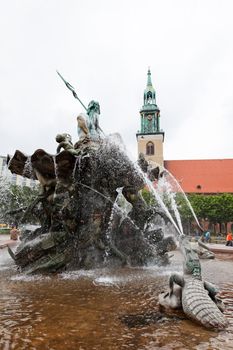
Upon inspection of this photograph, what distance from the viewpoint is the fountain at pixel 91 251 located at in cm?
381

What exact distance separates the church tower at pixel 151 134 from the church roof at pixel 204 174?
2.83 m

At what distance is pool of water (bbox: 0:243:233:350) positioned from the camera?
3094 millimetres

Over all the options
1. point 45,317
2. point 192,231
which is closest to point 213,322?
point 45,317

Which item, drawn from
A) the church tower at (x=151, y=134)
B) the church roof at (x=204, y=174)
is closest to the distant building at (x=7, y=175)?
the church tower at (x=151, y=134)

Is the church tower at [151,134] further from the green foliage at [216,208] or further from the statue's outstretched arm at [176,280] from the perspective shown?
the statue's outstretched arm at [176,280]

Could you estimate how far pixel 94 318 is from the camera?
12.7 feet

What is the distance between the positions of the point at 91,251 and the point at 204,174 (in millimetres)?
46257

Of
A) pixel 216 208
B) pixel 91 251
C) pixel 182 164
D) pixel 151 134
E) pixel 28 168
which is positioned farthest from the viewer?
pixel 151 134

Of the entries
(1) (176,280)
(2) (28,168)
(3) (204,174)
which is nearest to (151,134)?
(3) (204,174)

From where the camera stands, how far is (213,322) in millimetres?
3426

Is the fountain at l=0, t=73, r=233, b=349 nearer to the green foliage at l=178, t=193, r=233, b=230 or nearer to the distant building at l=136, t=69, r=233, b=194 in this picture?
the green foliage at l=178, t=193, r=233, b=230

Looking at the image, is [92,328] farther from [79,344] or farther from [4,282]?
[4,282]

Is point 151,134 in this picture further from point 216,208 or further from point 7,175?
point 7,175

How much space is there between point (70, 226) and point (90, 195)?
109 centimetres
